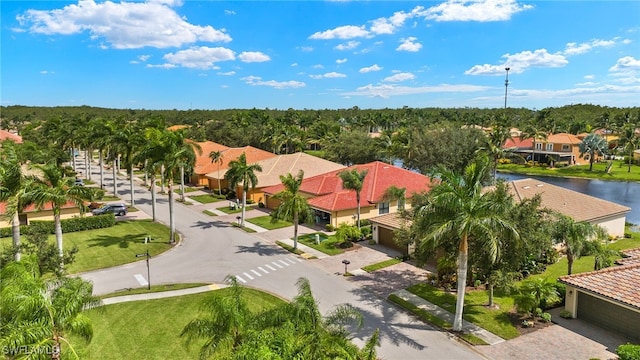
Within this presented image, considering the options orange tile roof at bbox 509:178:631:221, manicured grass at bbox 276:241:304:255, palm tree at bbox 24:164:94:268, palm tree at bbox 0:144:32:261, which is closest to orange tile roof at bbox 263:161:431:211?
manicured grass at bbox 276:241:304:255

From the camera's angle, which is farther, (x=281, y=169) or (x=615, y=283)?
(x=281, y=169)

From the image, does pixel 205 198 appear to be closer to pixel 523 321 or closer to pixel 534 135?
pixel 523 321

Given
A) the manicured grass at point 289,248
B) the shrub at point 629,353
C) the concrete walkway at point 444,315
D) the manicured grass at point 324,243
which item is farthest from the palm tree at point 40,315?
the manicured grass at point 324,243

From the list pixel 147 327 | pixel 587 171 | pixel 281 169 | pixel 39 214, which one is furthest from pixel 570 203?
pixel 587 171

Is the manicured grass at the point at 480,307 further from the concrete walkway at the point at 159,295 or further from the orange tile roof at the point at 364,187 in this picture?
the orange tile roof at the point at 364,187

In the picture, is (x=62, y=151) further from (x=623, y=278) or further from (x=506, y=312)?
(x=623, y=278)

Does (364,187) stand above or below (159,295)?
above

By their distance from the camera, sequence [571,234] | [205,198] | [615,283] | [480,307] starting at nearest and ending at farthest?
1. [615,283]
2. [480,307]
3. [571,234]
4. [205,198]

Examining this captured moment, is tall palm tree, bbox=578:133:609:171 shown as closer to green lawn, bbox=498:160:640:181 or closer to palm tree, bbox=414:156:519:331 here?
green lawn, bbox=498:160:640:181
